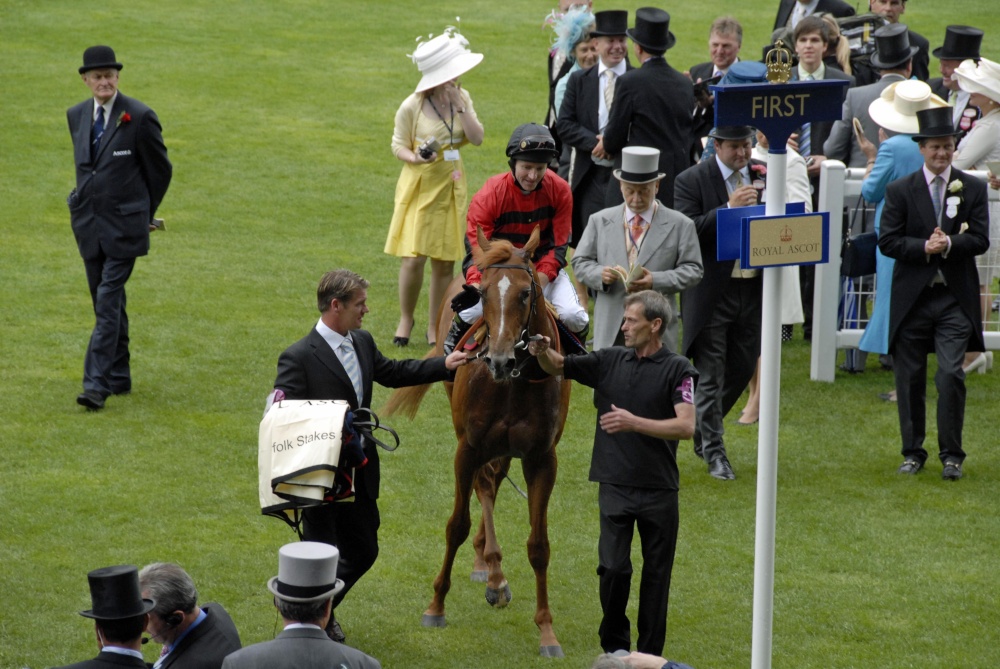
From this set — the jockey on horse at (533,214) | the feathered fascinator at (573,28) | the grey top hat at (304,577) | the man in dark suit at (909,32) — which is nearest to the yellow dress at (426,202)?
the feathered fascinator at (573,28)

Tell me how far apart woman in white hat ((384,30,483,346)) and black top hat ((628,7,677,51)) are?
1.59m

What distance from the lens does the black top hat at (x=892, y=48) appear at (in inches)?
448

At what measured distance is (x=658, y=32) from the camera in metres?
10.4

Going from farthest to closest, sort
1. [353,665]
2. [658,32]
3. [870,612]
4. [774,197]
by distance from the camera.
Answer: [658,32] → [870,612] → [774,197] → [353,665]

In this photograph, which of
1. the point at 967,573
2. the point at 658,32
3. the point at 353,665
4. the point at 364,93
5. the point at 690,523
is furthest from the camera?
the point at 364,93

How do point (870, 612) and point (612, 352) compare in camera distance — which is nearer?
point (612, 352)

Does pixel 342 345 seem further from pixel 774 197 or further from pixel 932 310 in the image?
pixel 932 310

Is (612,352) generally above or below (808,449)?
above

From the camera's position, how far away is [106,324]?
34.0 ft

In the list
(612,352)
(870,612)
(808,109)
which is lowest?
(870,612)

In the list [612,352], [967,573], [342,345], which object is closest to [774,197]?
[612,352]

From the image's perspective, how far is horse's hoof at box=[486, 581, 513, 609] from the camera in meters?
7.67

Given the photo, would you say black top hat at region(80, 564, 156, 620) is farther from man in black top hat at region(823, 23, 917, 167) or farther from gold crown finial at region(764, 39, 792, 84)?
man in black top hat at region(823, 23, 917, 167)

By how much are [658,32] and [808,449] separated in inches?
132
